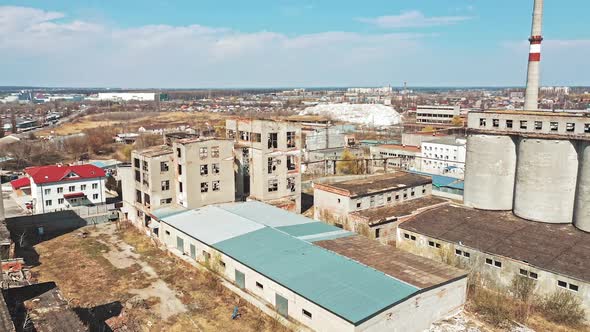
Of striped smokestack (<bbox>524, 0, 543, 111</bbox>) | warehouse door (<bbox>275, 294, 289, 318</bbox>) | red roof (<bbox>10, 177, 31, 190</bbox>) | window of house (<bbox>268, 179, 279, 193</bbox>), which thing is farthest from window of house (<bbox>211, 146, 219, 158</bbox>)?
striped smokestack (<bbox>524, 0, 543, 111</bbox>)

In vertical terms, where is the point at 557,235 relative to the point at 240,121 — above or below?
below

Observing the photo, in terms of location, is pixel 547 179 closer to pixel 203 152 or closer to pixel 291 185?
pixel 291 185

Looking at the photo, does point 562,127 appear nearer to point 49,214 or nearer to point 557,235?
point 557,235

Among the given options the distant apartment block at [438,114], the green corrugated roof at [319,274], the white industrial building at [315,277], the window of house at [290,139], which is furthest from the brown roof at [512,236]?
the distant apartment block at [438,114]

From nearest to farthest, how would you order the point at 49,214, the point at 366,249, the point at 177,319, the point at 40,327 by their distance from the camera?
the point at 40,327 < the point at 177,319 < the point at 366,249 < the point at 49,214

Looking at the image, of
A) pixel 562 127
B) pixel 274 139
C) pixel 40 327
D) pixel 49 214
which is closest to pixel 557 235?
pixel 562 127

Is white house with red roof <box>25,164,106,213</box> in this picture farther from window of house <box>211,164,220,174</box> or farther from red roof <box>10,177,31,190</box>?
window of house <box>211,164,220,174</box>

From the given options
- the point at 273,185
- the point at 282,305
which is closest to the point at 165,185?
the point at 273,185
